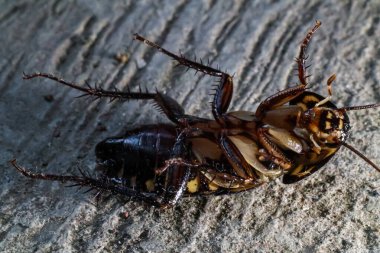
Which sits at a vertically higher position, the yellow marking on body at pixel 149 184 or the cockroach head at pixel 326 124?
the cockroach head at pixel 326 124

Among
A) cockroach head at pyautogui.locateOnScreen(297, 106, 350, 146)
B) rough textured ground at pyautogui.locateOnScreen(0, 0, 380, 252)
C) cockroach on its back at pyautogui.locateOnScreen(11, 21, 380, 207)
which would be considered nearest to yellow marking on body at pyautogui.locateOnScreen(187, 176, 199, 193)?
cockroach on its back at pyautogui.locateOnScreen(11, 21, 380, 207)

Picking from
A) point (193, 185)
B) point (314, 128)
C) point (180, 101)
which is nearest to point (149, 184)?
point (193, 185)

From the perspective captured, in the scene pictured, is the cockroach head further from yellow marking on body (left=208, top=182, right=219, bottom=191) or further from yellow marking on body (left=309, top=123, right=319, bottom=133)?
yellow marking on body (left=208, top=182, right=219, bottom=191)

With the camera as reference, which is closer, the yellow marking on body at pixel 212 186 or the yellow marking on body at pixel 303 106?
the yellow marking on body at pixel 212 186

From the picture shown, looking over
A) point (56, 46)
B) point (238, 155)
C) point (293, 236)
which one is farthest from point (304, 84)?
point (56, 46)

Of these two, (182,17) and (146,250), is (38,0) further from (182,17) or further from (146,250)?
(146,250)

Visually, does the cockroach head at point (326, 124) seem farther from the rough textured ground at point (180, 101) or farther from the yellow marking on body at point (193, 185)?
the yellow marking on body at point (193, 185)

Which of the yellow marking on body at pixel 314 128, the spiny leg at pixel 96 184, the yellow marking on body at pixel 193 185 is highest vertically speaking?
the yellow marking on body at pixel 314 128

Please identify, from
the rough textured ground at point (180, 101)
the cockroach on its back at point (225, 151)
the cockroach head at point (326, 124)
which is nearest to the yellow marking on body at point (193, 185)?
the cockroach on its back at point (225, 151)

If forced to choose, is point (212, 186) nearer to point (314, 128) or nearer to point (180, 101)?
point (314, 128)
